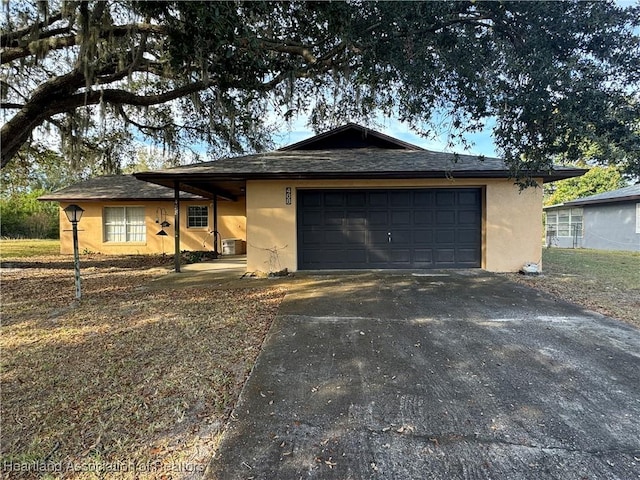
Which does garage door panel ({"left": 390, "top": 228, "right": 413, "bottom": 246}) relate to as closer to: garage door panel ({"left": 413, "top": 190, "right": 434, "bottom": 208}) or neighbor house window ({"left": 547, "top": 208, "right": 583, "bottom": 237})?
garage door panel ({"left": 413, "top": 190, "right": 434, "bottom": 208})

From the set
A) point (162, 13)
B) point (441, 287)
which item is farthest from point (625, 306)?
point (162, 13)

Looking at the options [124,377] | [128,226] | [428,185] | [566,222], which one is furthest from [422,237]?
[566,222]

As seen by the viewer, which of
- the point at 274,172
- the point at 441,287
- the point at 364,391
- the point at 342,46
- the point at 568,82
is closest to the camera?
the point at 364,391

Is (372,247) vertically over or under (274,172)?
under

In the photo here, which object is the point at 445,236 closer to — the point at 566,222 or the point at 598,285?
the point at 598,285

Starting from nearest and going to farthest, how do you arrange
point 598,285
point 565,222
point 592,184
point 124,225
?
point 598,285 → point 124,225 → point 565,222 → point 592,184

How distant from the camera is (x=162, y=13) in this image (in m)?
5.45

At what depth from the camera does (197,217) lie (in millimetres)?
15266

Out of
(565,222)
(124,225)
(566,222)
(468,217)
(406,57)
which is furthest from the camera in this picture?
(565,222)

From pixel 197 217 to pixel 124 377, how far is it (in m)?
12.5

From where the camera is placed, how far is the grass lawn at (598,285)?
5895 millimetres

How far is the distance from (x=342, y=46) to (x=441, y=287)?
5.04 m

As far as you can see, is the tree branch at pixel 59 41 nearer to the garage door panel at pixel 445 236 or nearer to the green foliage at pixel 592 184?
the garage door panel at pixel 445 236

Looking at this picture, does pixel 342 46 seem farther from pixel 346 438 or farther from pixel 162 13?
pixel 346 438
